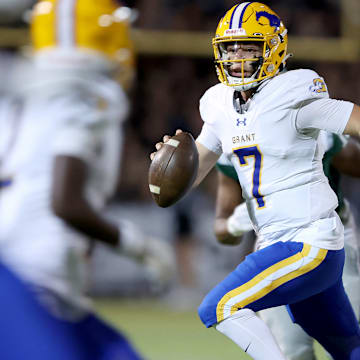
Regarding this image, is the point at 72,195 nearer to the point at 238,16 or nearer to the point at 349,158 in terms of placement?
the point at 238,16

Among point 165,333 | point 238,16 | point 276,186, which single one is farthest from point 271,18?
point 165,333

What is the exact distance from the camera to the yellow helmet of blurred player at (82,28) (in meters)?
3.45

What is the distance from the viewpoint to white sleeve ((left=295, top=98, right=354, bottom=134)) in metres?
2.74

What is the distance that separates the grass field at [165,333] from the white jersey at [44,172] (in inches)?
84.4

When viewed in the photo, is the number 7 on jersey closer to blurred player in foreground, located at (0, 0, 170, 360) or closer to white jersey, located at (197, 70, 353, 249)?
white jersey, located at (197, 70, 353, 249)

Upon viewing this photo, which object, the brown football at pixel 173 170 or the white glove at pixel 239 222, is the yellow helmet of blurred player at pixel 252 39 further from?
the white glove at pixel 239 222

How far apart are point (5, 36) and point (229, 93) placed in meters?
6.41

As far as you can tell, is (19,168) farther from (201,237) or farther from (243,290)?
(201,237)

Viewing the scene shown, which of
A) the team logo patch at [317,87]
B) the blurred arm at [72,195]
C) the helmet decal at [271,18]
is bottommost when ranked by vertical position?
the blurred arm at [72,195]

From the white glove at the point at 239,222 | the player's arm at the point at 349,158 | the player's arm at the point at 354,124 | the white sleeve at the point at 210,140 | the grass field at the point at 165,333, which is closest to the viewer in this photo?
the player's arm at the point at 354,124

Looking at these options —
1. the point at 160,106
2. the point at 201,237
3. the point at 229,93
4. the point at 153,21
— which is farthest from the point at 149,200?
the point at 229,93

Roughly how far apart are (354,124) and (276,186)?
343 mm

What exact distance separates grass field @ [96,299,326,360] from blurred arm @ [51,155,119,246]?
6.85ft

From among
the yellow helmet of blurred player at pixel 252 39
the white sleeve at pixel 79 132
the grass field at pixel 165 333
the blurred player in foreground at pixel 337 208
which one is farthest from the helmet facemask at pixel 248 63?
the grass field at pixel 165 333
